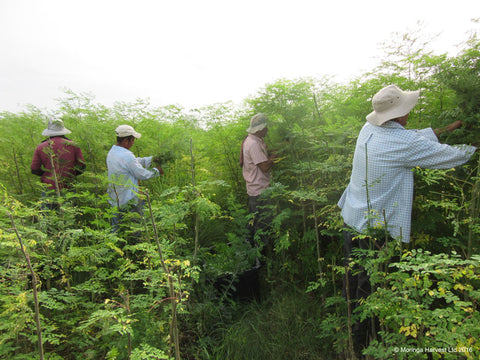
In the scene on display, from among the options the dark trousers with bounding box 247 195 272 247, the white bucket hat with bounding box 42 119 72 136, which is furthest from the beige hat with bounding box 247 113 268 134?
the white bucket hat with bounding box 42 119 72 136

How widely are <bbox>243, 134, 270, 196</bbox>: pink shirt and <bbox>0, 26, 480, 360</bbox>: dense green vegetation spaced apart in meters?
0.23

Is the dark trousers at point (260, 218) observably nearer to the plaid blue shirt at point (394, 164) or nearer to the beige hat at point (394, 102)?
the plaid blue shirt at point (394, 164)

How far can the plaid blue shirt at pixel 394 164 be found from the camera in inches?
75.3

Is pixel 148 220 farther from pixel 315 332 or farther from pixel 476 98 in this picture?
pixel 476 98

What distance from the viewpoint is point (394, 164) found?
2068 millimetres

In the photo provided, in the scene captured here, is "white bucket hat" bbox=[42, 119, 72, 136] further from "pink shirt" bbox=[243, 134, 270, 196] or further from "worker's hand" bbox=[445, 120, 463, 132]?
"worker's hand" bbox=[445, 120, 463, 132]

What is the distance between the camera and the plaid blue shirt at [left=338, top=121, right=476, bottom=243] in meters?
1.91

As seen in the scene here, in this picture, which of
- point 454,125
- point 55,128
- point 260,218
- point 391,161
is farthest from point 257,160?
point 55,128

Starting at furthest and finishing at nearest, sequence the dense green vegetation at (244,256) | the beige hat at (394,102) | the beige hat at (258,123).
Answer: the beige hat at (258,123) → the beige hat at (394,102) → the dense green vegetation at (244,256)

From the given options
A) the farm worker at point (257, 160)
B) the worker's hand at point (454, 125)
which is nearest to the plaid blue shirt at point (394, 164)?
the worker's hand at point (454, 125)

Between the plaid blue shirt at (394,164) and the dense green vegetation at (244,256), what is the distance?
0.57 feet

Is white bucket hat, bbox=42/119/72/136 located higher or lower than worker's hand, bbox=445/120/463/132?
higher

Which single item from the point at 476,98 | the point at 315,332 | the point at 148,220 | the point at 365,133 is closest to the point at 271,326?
the point at 315,332

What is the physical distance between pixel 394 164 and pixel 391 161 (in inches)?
1.2
